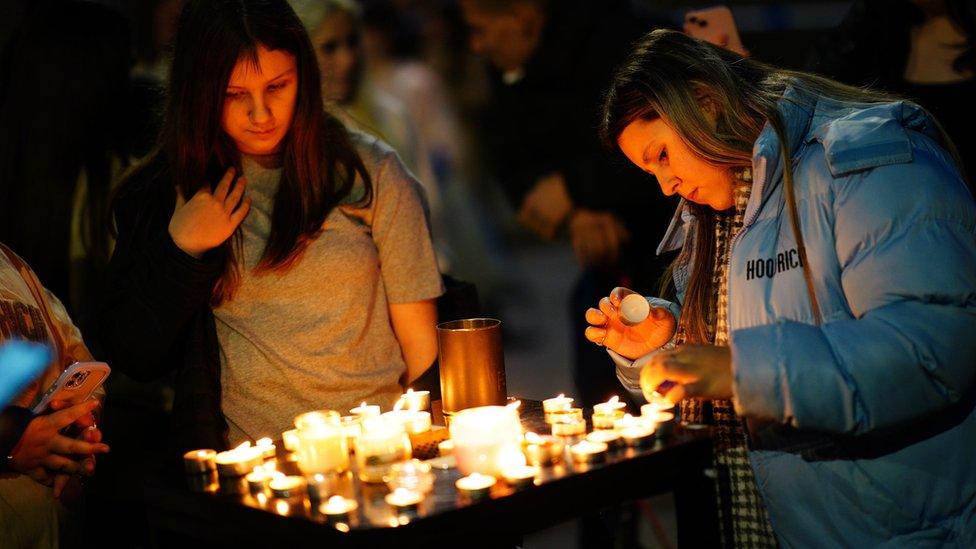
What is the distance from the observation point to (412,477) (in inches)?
73.7

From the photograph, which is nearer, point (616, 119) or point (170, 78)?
point (616, 119)

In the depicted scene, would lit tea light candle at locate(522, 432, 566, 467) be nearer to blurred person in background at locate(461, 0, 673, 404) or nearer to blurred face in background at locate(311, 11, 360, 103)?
blurred person in background at locate(461, 0, 673, 404)

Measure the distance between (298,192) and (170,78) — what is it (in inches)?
17.4

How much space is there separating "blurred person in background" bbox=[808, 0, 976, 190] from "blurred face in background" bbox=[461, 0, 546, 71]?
1.10m

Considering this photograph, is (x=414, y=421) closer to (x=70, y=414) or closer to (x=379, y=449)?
(x=379, y=449)

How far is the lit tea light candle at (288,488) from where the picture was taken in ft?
6.26

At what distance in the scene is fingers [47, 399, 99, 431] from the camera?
2480mm

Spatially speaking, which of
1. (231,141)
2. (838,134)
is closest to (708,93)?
(838,134)

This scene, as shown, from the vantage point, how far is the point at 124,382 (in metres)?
4.02

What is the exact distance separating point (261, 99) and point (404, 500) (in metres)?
1.33

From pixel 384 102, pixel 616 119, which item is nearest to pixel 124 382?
pixel 384 102

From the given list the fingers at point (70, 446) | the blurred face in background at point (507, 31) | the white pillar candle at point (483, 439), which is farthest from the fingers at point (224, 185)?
the blurred face in background at point (507, 31)

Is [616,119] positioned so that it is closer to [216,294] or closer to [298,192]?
[298,192]

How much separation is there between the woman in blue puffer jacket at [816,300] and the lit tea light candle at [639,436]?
0.08 meters
